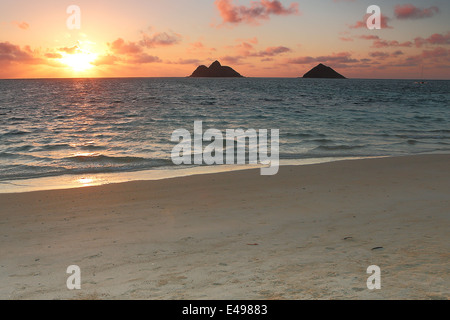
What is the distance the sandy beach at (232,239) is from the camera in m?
3.99

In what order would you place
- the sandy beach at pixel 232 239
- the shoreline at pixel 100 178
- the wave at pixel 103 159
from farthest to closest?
the wave at pixel 103 159
the shoreline at pixel 100 178
the sandy beach at pixel 232 239

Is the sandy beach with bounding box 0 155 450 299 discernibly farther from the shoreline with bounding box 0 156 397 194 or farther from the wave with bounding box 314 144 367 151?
the wave with bounding box 314 144 367 151

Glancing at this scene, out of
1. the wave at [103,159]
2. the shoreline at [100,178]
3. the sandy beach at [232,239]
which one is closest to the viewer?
the sandy beach at [232,239]

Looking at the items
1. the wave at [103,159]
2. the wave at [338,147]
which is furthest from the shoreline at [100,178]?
the wave at [338,147]

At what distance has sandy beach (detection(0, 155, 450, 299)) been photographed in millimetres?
3992

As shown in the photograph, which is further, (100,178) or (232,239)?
(100,178)

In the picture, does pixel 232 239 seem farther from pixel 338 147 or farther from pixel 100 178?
pixel 338 147

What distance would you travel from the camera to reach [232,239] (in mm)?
5504

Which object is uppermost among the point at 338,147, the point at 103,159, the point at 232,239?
the point at 338,147

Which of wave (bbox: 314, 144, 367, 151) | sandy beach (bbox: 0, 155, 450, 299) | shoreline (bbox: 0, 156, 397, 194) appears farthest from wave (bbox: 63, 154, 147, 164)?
wave (bbox: 314, 144, 367, 151)

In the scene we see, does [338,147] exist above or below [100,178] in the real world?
above

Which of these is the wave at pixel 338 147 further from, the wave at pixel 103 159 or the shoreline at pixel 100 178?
the wave at pixel 103 159

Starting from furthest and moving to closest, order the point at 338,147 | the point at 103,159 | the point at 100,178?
the point at 338,147 < the point at 103,159 < the point at 100,178

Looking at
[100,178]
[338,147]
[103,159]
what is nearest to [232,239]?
[100,178]
